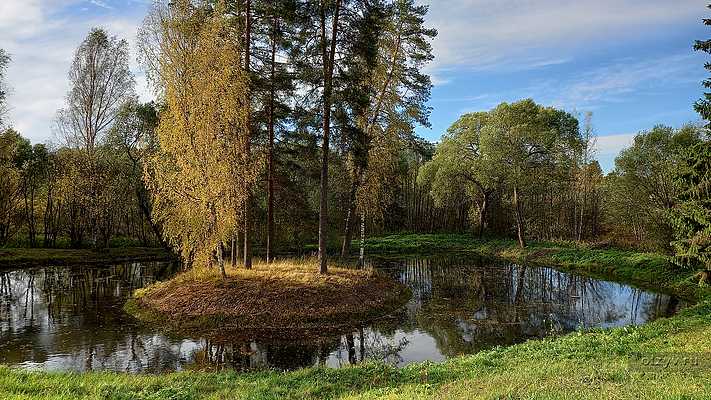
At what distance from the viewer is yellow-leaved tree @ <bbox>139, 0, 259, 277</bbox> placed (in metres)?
17.8

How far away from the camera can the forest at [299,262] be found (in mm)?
9500

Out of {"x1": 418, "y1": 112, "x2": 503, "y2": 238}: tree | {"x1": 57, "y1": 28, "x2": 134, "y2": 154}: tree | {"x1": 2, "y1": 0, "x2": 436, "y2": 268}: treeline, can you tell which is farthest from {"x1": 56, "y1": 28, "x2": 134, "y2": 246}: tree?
{"x1": 418, "y1": 112, "x2": 503, "y2": 238}: tree

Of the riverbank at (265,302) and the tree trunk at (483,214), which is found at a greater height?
the tree trunk at (483,214)

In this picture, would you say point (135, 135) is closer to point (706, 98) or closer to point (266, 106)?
point (266, 106)

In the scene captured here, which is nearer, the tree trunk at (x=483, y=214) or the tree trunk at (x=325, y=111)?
the tree trunk at (x=325, y=111)

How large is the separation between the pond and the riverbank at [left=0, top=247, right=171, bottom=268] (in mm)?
5035

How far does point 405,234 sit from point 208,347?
45.4 metres

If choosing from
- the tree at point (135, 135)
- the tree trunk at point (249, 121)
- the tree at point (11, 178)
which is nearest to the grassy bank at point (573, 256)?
the tree trunk at point (249, 121)

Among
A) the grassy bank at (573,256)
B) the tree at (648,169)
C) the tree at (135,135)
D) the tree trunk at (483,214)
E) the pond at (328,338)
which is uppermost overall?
the tree at (135,135)

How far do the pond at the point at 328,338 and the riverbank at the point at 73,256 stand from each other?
5035mm

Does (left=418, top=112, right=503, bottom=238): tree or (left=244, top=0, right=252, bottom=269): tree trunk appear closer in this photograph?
(left=244, top=0, right=252, bottom=269): tree trunk

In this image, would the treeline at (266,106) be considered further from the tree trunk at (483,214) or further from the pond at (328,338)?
the tree trunk at (483,214)

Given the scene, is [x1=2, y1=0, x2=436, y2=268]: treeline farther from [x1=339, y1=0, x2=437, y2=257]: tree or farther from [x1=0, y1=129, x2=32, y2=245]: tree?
[x1=0, y1=129, x2=32, y2=245]: tree

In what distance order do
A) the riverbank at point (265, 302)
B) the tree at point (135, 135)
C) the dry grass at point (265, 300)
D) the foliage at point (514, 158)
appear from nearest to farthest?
the riverbank at point (265, 302) → the dry grass at point (265, 300) → the tree at point (135, 135) → the foliage at point (514, 158)
